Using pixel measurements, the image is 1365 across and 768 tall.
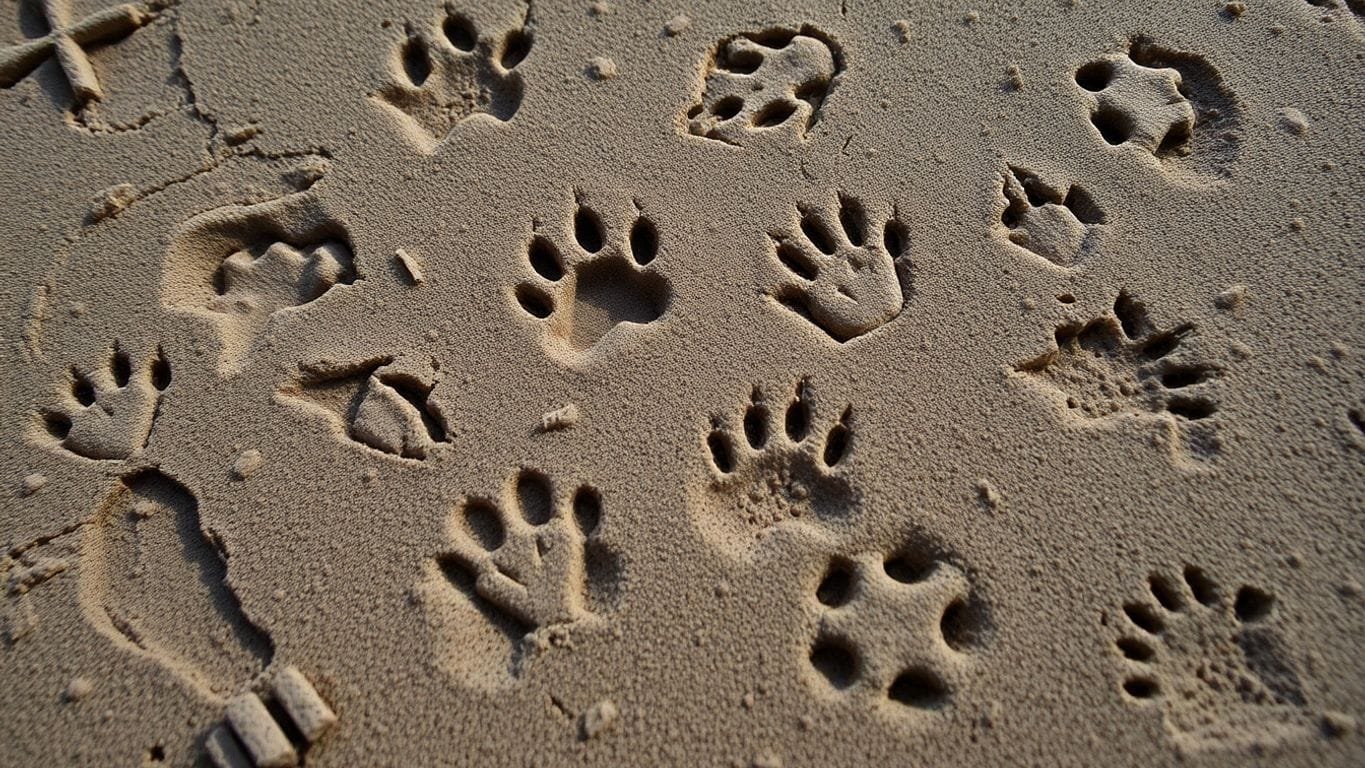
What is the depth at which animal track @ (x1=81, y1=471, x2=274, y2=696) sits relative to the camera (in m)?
1.19

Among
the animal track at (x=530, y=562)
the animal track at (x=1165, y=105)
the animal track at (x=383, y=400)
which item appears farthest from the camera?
the animal track at (x=1165, y=105)

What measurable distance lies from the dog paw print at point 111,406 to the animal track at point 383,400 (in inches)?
8.9

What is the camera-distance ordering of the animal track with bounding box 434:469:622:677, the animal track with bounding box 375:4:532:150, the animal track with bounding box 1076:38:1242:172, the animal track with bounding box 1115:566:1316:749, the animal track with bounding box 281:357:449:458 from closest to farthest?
the animal track with bounding box 1115:566:1316:749 < the animal track with bounding box 434:469:622:677 < the animal track with bounding box 281:357:449:458 < the animal track with bounding box 1076:38:1242:172 < the animal track with bounding box 375:4:532:150

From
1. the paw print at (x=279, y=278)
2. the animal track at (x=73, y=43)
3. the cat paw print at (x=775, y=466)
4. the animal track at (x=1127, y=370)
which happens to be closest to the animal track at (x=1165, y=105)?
the animal track at (x=1127, y=370)

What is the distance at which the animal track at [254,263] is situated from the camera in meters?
1.44

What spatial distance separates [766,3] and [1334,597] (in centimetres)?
128

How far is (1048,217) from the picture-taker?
1.38 meters

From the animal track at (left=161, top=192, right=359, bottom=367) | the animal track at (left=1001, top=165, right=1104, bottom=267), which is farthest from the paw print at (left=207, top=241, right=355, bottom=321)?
the animal track at (left=1001, top=165, right=1104, bottom=267)

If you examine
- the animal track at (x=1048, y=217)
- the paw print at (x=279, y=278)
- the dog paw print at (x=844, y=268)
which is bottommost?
the paw print at (x=279, y=278)

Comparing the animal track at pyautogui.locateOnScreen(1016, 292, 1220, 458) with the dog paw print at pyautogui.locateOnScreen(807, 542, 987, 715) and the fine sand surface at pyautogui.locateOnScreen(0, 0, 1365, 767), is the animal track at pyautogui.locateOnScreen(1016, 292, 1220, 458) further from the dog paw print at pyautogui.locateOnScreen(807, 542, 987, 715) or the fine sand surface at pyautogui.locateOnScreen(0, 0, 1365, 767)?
the dog paw print at pyautogui.locateOnScreen(807, 542, 987, 715)

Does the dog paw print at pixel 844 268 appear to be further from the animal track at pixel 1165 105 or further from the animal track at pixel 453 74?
the animal track at pixel 453 74

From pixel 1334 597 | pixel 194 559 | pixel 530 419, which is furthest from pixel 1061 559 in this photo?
pixel 194 559

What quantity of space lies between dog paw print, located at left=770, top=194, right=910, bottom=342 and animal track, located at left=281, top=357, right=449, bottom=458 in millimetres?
567

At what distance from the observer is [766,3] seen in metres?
1.59
